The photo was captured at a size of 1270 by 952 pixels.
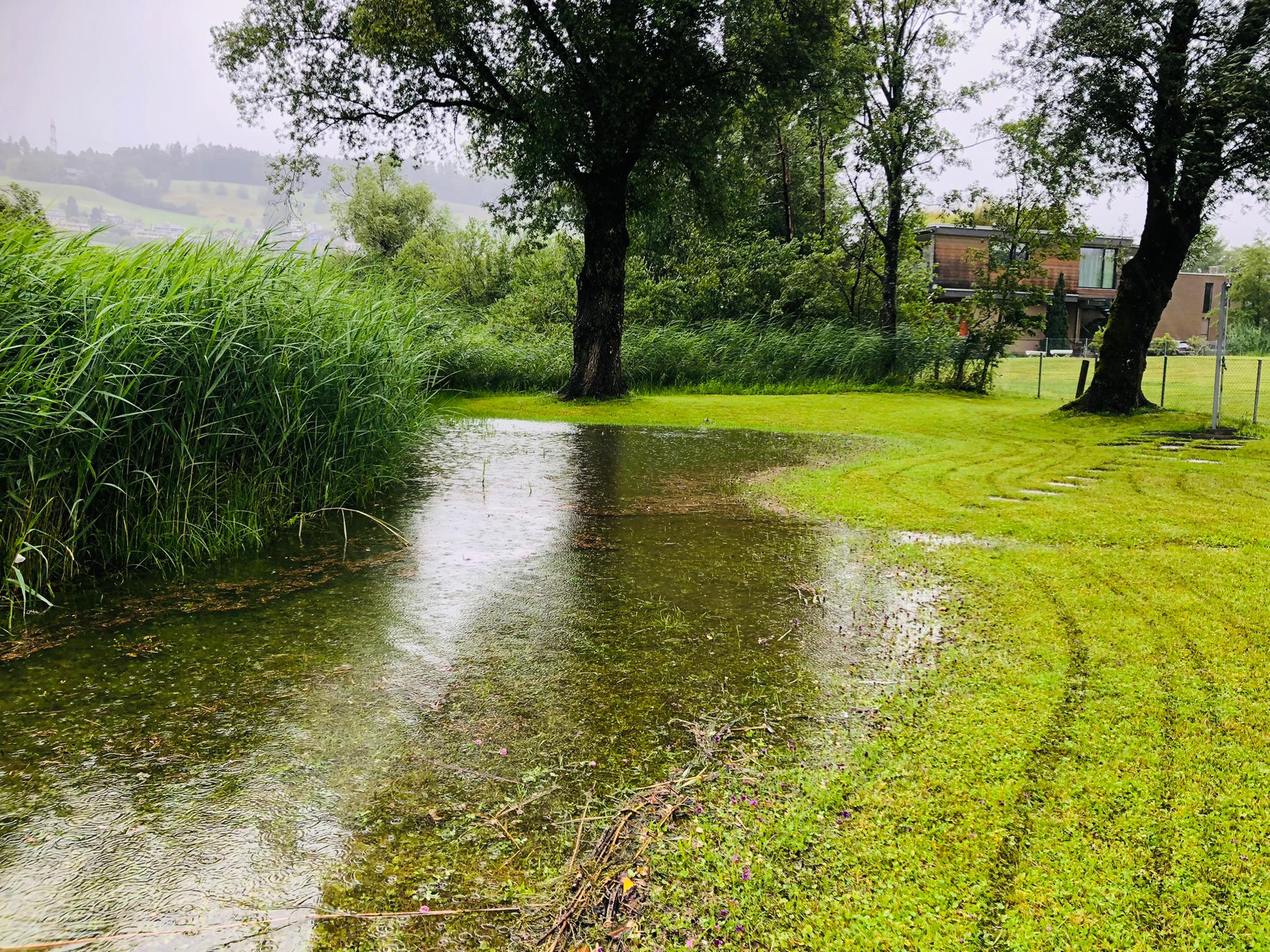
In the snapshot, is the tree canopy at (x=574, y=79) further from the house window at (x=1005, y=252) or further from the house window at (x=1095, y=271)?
the house window at (x=1095, y=271)

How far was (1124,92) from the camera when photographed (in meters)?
9.91

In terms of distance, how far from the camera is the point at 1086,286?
137 ft

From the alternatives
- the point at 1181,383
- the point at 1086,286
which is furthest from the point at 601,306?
the point at 1086,286

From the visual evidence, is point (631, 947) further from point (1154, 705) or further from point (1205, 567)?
point (1205, 567)

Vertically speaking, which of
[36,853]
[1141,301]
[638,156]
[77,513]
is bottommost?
[36,853]

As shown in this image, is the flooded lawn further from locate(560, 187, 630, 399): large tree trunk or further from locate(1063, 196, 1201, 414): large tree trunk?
locate(1063, 196, 1201, 414): large tree trunk

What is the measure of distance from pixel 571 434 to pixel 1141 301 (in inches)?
325

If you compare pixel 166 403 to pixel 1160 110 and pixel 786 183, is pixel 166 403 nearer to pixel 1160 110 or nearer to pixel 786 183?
pixel 1160 110

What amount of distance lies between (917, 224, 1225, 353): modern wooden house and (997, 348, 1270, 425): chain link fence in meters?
6.39

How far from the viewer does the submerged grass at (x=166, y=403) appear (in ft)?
11.3

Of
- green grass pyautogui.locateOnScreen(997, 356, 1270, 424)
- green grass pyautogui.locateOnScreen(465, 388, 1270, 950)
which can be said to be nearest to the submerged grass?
green grass pyautogui.locateOnScreen(465, 388, 1270, 950)

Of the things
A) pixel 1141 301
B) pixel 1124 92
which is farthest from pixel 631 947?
pixel 1141 301

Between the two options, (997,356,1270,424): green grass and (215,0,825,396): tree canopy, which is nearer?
(215,0,825,396): tree canopy

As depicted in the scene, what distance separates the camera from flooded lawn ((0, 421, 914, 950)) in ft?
5.57
